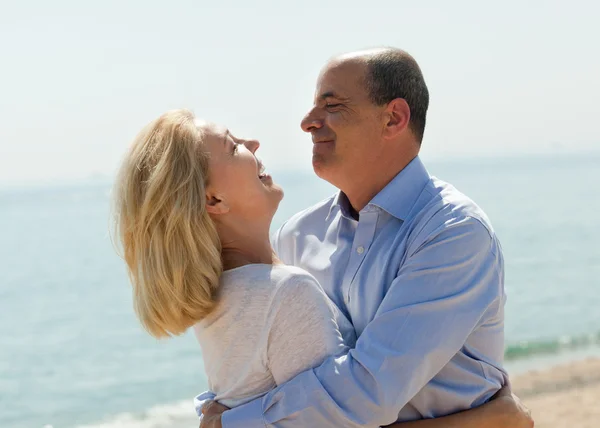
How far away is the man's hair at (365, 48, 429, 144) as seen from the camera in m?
3.04

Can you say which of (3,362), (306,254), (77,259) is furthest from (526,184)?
(306,254)

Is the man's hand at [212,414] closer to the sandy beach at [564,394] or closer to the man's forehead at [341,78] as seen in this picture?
the man's forehead at [341,78]

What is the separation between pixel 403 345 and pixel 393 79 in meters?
1.03

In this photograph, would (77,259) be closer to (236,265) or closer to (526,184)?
(236,265)

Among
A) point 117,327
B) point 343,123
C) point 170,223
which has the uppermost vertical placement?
point 343,123

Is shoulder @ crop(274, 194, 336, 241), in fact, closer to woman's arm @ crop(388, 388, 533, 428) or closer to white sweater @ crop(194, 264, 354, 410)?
white sweater @ crop(194, 264, 354, 410)

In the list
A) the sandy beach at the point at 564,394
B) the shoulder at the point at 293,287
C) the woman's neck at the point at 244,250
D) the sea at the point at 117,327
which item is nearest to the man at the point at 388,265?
the shoulder at the point at 293,287

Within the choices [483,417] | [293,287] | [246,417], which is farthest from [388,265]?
[246,417]

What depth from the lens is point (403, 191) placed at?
9.72ft

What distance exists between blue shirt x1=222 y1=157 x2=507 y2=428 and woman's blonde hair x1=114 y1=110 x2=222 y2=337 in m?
0.39

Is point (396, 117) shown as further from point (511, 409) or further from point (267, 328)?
point (511, 409)

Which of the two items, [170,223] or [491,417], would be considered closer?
[170,223]

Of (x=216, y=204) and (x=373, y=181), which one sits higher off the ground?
(x=216, y=204)

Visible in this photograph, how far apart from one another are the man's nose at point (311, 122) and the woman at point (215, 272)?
473mm
